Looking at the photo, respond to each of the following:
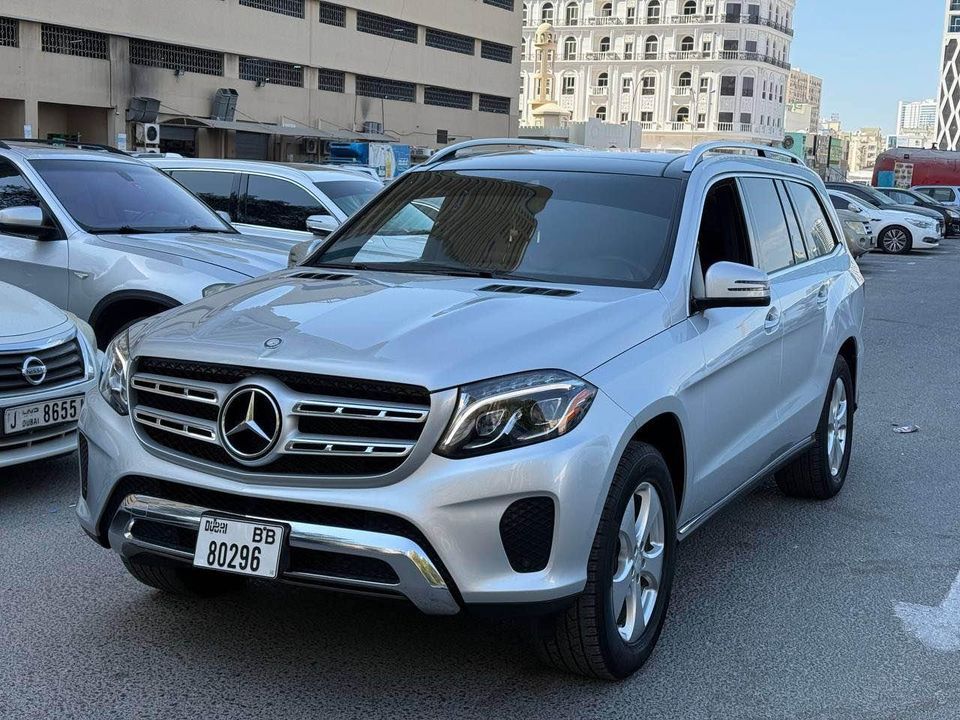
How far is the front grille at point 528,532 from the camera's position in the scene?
329 centimetres

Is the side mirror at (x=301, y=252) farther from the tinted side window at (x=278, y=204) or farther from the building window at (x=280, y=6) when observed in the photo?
the building window at (x=280, y=6)

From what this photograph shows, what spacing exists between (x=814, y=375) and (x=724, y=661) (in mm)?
1987

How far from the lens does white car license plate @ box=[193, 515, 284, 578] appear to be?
334cm

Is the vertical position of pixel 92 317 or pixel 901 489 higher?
pixel 92 317

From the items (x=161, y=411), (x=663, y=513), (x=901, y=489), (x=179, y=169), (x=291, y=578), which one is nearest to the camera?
(x=291, y=578)

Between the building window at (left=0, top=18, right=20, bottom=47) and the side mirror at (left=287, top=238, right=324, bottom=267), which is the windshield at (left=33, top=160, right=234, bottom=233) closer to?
the side mirror at (left=287, top=238, right=324, bottom=267)

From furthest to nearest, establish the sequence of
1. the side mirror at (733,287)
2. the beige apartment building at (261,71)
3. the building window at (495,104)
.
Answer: the building window at (495,104) → the beige apartment building at (261,71) → the side mirror at (733,287)

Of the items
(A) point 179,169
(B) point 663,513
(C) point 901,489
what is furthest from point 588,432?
(A) point 179,169

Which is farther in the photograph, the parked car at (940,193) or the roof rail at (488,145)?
the parked car at (940,193)

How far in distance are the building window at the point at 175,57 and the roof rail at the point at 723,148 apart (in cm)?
4056

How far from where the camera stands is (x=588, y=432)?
3.39m

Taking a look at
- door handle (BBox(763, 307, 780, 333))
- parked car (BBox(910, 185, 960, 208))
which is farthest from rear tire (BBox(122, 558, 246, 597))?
parked car (BBox(910, 185, 960, 208))

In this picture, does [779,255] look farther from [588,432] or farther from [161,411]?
[161,411]

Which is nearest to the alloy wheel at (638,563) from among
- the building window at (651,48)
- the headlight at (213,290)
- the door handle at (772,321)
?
the door handle at (772,321)
